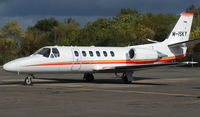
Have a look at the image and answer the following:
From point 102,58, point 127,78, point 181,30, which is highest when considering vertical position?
point 181,30

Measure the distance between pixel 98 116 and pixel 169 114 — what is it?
6.80 ft

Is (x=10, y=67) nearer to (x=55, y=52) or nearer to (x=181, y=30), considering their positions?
(x=55, y=52)

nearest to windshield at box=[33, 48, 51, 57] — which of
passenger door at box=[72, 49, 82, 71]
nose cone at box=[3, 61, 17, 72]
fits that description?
passenger door at box=[72, 49, 82, 71]

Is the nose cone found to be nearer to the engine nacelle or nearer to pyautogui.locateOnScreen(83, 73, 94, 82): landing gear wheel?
pyautogui.locateOnScreen(83, 73, 94, 82): landing gear wheel

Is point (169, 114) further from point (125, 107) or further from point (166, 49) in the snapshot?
point (166, 49)

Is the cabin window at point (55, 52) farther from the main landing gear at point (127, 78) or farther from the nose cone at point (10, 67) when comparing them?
the main landing gear at point (127, 78)

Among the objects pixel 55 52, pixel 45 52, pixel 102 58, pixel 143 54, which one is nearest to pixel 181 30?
pixel 143 54

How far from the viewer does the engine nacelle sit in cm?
2828

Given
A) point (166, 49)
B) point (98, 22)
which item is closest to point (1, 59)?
point (98, 22)

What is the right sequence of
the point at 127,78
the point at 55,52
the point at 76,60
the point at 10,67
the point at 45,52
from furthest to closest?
the point at 127,78 → the point at 76,60 → the point at 55,52 → the point at 45,52 → the point at 10,67

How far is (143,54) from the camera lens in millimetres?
28484

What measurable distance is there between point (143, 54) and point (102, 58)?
306cm

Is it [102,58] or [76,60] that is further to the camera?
[102,58]

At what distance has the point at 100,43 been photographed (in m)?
79.9
